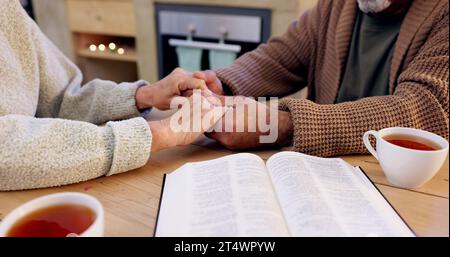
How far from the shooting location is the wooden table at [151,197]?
462mm

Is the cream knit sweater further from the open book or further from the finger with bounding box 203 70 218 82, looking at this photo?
the finger with bounding box 203 70 218 82

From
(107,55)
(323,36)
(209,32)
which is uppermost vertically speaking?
(323,36)

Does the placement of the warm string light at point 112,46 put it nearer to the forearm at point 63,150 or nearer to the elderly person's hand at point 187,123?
the elderly person's hand at point 187,123

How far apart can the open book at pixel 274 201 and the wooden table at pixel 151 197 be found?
26 millimetres

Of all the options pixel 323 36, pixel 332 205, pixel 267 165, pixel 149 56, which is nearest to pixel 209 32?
pixel 149 56

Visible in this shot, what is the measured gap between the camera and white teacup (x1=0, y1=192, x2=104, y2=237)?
0.36 meters

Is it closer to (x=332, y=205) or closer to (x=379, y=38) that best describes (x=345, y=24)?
(x=379, y=38)

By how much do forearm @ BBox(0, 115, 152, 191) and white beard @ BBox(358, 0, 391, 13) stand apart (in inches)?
24.2

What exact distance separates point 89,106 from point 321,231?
615mm

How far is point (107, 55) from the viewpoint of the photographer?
2531mm

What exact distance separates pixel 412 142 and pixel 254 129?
0.87ft

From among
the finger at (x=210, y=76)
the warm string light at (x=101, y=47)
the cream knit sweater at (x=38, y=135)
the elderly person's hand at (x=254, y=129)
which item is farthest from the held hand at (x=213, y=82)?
the warm string light at (x=101, y=47)

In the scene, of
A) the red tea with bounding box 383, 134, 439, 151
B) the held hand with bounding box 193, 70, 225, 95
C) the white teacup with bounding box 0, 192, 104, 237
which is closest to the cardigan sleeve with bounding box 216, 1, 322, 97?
the held hand with bounding box 193, 70, 225, 95

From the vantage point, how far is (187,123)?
69 centimetres
